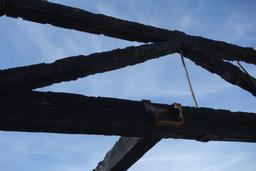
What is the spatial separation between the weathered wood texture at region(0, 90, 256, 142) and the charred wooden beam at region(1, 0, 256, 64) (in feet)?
3.00

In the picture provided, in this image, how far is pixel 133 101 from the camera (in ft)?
10.7

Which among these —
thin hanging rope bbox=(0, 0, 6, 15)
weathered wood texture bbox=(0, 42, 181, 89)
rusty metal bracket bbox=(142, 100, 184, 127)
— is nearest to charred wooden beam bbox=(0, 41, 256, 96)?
weathered wood texture bbox=(0, 42, 181, 89)

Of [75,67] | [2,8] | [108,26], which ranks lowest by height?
[75,67]

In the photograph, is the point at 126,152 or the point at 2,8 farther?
the point at 126,152

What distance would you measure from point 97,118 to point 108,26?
3.86 ft

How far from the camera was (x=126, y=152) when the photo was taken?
11.8ft

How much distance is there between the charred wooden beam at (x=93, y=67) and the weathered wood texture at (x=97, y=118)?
0.12 metres

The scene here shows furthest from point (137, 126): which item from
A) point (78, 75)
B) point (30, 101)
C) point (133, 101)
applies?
point (30, 101)

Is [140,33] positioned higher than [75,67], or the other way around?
[140,33]

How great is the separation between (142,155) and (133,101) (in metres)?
0.70

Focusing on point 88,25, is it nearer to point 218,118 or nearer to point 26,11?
point 26,11

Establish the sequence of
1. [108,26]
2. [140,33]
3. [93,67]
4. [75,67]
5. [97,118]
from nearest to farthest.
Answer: [97,118] < [75,67] < [93,67] < [108,26] < [140,33]

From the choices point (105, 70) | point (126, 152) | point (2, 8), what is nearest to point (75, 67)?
point (105, 70)

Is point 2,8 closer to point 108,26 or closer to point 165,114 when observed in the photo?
point 108,26
